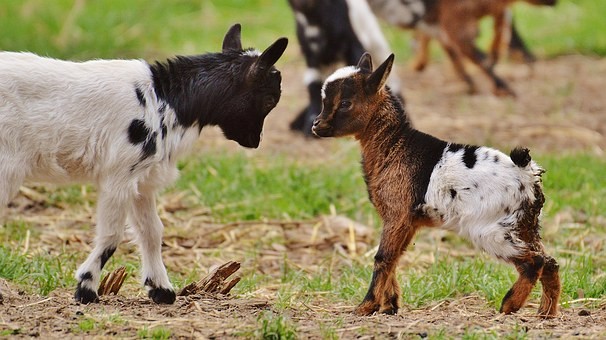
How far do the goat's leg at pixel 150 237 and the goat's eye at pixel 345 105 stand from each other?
3.37 feet

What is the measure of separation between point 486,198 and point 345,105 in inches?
34.1

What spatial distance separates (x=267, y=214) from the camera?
827cm

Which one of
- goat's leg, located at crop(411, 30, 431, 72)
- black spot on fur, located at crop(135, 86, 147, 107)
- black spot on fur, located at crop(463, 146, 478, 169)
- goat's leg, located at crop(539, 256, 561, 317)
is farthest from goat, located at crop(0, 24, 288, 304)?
goat's leg, located at crop(411, 30, 431, 72)

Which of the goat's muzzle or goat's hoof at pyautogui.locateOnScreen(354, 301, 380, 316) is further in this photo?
the goat's muzzle

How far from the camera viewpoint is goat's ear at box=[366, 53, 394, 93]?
5.48 metres

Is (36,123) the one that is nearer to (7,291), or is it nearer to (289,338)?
(7,291)

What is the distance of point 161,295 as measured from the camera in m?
5.60

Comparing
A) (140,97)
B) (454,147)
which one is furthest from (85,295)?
(454,147)

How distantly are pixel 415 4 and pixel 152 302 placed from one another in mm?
7298

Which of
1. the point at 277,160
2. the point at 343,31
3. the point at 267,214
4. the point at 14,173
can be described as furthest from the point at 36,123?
the point at 343,31

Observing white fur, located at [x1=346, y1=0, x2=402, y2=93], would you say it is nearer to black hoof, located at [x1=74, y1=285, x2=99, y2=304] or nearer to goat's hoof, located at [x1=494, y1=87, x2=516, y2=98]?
goat's hoof, located at [x1=494, y1=87, x2=516, y2=98]

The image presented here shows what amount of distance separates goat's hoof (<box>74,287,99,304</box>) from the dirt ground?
0.23ft

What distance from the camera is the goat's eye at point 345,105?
559cm

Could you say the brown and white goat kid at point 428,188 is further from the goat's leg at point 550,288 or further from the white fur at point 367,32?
the white fur at point 367,32
